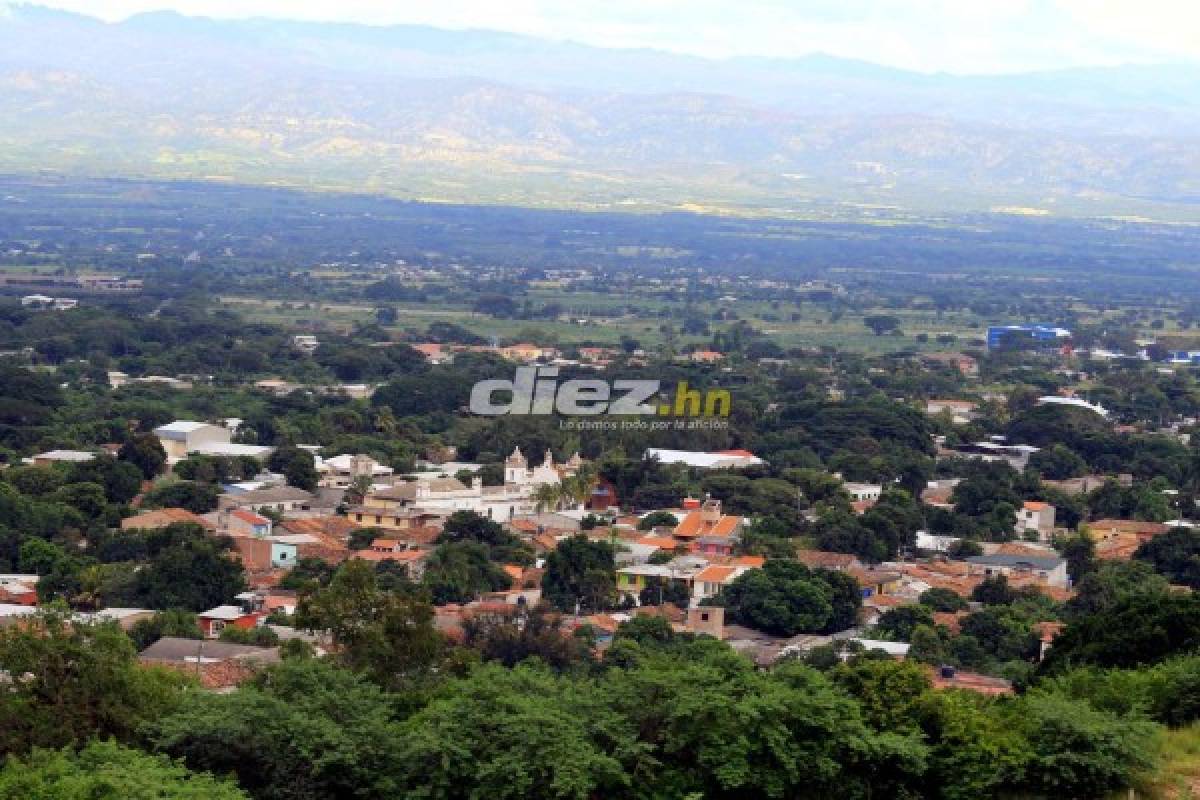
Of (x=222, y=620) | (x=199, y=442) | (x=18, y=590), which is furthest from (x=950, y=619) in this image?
(x=199, y=442)

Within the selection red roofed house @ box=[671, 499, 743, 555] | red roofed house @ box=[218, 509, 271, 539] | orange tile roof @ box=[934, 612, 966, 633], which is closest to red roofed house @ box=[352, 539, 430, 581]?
red roofed house @ box=[218, 509, 271, 539]

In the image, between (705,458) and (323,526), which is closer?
(323,526)

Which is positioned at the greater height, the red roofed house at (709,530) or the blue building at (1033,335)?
the red roofed house at (709,530)

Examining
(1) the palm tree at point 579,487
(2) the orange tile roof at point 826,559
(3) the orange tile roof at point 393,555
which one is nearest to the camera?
(3) the orange tile roof at point 393,555

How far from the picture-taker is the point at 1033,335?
3647 inches

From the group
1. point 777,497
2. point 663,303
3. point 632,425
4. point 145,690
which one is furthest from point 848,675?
point 663,303

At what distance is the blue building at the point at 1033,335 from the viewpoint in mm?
90562

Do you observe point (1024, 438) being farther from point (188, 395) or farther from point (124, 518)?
point (124, 518)

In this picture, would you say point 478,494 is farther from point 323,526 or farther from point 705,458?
point 705,458

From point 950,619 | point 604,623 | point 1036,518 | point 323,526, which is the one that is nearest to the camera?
point 604,623

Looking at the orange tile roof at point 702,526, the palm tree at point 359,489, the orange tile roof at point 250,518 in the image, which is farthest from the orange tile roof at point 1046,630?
the palm tree at point 359,489

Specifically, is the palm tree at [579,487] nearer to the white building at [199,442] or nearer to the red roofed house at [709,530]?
the red roofed house at [709,530]

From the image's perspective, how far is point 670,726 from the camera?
17.1m

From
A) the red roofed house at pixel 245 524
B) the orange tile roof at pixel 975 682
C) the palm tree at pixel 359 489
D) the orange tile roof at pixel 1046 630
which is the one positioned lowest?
the palm tree at pixel 359 489
